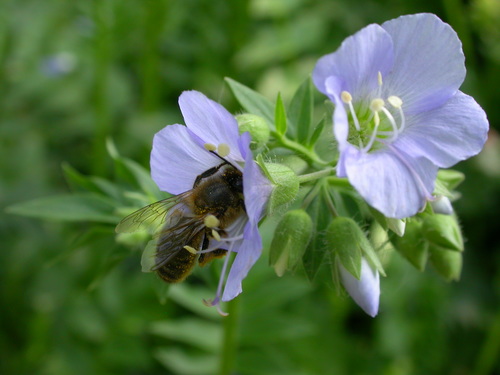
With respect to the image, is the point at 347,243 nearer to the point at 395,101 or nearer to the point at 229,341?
the point at 395,101

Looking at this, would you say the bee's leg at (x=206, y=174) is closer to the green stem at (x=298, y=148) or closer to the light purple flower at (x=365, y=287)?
the green stem at (x=298, y=148)

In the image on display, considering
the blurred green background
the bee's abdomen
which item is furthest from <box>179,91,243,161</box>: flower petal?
the blurred green background

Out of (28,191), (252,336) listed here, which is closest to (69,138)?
(28,191)

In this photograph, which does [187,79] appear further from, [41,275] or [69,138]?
[41,275]

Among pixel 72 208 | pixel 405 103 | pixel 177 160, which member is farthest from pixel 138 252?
pixel 405 103

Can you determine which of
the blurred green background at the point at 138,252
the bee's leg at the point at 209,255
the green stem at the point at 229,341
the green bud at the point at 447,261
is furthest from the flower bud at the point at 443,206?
the blurred green background at the point at 138,252
